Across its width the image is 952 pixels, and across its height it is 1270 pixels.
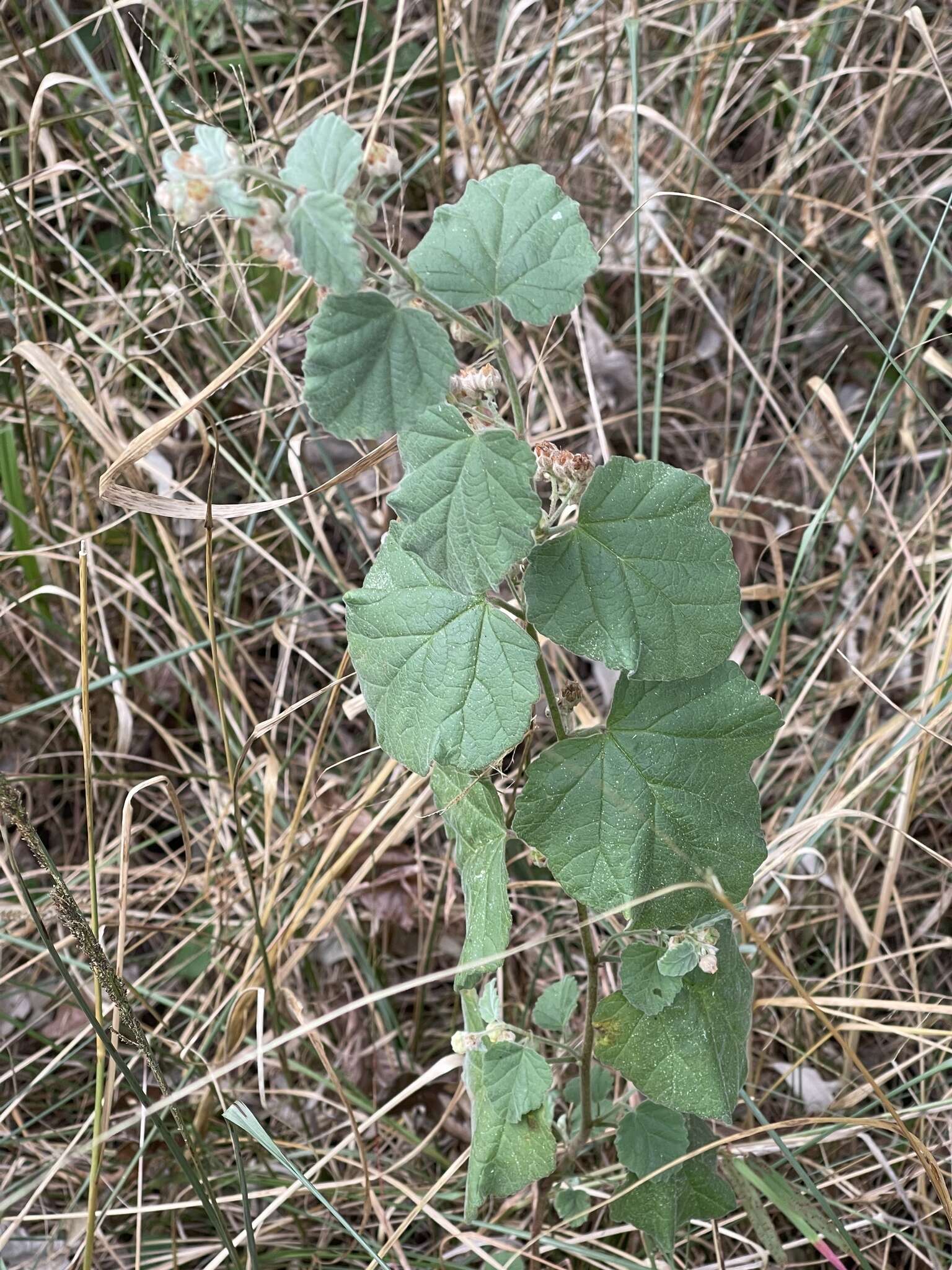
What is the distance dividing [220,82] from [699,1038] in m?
1.96

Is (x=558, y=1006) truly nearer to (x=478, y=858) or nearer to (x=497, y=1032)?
(x=497, y=1032)

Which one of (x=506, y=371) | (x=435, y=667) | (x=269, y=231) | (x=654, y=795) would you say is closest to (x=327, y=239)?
(x=269, y=231)

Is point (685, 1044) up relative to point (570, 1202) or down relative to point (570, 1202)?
up

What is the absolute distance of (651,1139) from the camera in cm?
108

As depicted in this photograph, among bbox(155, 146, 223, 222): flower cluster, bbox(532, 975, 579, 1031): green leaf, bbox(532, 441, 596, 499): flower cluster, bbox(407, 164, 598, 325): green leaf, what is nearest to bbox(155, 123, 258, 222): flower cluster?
bbox(155, 146, 223, 222): flower cluster

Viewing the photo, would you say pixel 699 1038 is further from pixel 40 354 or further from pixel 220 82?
pixel 220 82

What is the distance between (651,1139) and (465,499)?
0.69 meters

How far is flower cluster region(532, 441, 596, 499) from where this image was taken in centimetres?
82

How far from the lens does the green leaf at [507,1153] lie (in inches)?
38.4

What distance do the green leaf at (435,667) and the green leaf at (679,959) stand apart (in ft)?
0.86

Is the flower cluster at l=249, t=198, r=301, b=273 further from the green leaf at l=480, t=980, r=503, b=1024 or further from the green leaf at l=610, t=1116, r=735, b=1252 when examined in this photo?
the green leaf at l=610, t=1116, r=735, b=1252

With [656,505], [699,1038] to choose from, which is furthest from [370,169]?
[699,1038]

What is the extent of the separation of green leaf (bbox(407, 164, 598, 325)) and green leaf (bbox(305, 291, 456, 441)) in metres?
0.11

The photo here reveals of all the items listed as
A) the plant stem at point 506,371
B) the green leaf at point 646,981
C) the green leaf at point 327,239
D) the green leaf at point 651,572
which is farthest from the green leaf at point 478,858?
the green leaf at point 327,239
